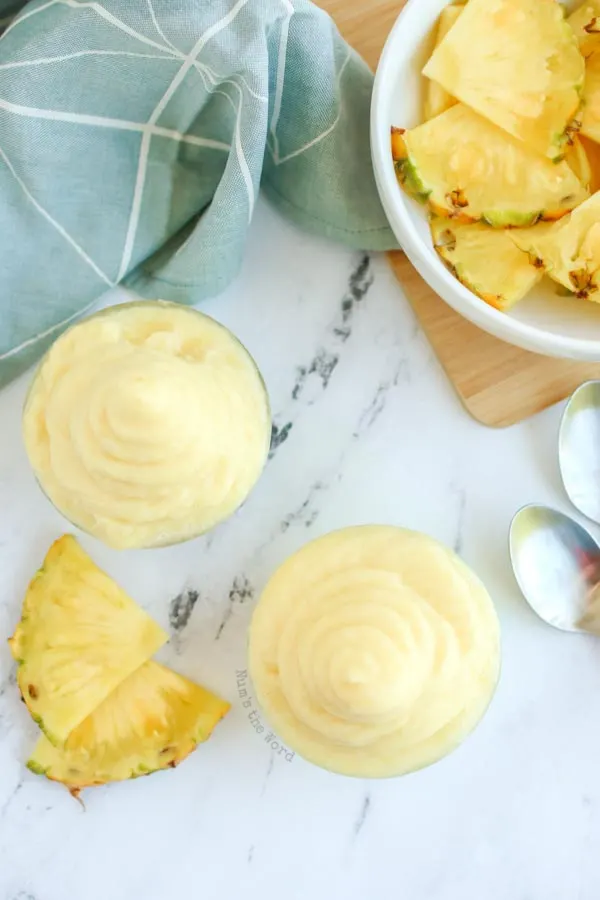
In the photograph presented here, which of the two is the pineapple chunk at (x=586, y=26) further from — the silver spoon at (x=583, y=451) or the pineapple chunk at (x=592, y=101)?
the silver spoon at (x=583, y=451)

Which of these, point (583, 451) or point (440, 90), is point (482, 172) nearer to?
point (440, 90)

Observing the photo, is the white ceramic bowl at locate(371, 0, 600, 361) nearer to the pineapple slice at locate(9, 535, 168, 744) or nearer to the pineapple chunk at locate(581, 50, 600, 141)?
the pineapple chunk at locate(581, 50, 600, 141)

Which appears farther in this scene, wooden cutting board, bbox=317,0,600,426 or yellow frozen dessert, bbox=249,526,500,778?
wooden cutting board, bbox=317,0,600,426

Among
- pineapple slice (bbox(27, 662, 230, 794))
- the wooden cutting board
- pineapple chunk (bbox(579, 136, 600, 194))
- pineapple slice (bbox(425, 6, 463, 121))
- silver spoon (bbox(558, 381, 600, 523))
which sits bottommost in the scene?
pineapple slice (bbox(27, 662, 230, 794))

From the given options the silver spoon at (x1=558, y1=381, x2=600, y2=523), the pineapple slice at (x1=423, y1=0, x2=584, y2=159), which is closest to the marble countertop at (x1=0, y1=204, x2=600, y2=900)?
the silver spoon at (x1=558, y1=381, x2=600, y2=523)

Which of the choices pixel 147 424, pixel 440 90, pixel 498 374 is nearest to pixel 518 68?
pixel 440 90

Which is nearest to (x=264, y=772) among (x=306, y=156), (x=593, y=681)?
(x=593, y=681)
